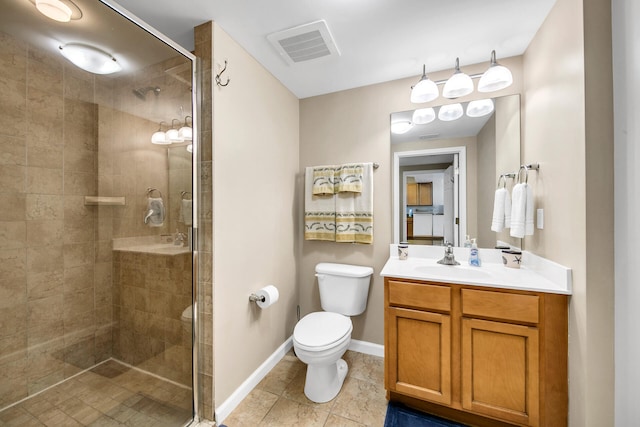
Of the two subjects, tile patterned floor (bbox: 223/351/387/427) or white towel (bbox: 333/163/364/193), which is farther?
white towel (bbox: 333/163/364/193)

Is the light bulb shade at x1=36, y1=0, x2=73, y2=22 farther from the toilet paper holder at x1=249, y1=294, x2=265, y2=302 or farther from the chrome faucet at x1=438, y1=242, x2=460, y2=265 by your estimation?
the chrome faucet at x1=438, y1=242, x2=460, y2=265

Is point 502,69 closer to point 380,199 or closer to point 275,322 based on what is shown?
point 380,199

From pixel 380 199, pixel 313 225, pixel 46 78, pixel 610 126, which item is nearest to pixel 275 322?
pixel 313 225

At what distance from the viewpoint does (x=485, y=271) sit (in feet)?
5.25

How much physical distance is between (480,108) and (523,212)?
2.74 feet

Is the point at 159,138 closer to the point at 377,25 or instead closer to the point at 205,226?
the point at 205,226

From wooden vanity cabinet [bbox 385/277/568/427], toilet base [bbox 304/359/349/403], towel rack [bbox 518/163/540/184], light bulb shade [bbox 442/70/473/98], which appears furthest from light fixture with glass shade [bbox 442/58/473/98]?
toilet base [bbox 304/359/349/403]

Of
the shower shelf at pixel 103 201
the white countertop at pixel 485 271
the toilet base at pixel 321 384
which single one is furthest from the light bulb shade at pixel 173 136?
the toilet base at pixel 321 384

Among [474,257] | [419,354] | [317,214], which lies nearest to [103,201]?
[317,214]

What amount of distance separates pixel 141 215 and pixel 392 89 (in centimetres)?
207

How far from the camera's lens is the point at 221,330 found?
1.45 m

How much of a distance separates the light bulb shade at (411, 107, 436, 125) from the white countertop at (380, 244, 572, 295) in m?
1.01

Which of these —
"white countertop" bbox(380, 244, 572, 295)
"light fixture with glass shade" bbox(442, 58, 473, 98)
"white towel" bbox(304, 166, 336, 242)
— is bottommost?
"white countertop" bbox(380, 244, 572, 295)

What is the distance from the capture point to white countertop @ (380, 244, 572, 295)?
1248 mm
